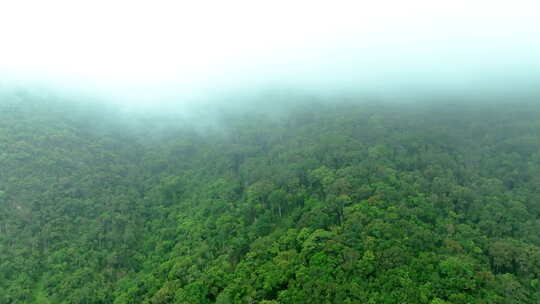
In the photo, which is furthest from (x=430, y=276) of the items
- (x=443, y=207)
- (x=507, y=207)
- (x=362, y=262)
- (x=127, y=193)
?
(x=127, y=193)

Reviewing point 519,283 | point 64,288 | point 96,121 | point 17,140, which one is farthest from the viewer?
point 96,121

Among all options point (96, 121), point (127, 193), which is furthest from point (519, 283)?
point (96, 121)

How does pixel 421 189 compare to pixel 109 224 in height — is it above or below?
above

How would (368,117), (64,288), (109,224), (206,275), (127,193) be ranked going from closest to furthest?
1. (206,275)
2. (64,288)
3. (109,224)
4. (127,193)
5. (368,117)

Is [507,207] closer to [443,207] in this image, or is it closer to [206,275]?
[443,207]

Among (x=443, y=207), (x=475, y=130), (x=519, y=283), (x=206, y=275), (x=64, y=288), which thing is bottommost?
(x=64, y=288)

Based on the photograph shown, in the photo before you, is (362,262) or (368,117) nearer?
(362,262)
